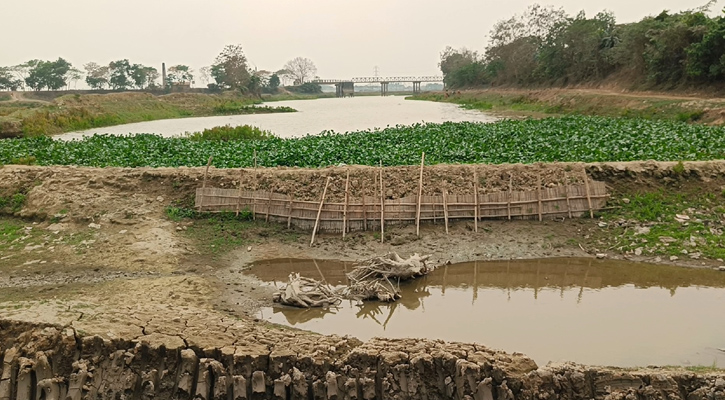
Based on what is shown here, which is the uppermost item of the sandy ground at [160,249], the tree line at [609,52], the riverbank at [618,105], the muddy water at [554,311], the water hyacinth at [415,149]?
the tree line at [609,52]

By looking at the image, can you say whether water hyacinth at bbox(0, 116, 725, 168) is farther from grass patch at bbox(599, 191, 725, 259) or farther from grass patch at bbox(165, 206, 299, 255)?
grass patch at bbox(165, 206, 299, 255)

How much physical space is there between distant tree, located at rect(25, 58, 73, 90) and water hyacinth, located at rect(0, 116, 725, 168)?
6123 cm

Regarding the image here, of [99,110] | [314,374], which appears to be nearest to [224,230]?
[314,374]

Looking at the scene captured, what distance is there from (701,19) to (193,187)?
2990cm

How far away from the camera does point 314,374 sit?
5832 millimetres

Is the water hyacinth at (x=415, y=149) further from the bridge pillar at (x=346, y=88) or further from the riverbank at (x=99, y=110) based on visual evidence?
the bridge pillar at (x=346, y=88)

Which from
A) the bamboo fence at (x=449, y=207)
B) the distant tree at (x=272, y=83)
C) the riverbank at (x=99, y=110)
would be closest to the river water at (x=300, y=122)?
the riverbank at (x=99, y=110)

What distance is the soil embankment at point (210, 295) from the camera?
18.6ft

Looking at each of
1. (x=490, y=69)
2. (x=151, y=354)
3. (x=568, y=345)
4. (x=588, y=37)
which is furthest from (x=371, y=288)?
(x=490, y=69)

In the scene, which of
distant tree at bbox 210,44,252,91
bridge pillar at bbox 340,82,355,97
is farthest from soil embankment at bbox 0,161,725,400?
bridge pillar at bbox 340,82,355,97

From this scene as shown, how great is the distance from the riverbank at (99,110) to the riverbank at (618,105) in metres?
24.3

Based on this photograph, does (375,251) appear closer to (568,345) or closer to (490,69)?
(568,345)

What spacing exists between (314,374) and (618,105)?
31.6 metres

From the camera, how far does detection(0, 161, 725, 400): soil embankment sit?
223 inches
